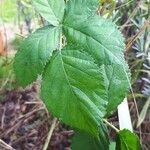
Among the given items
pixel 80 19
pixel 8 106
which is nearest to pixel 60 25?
pixel 80 19

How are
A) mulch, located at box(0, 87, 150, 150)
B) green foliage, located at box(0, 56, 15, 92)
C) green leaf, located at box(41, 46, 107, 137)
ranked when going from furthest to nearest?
green foliage, located at box(0, 56, 15, 92)
mulch, located at box(0, 87, 150, 150)
green leaf, located at box(41, 46, 107, 137)

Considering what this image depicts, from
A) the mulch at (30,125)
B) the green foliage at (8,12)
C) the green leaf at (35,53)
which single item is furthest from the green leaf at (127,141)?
the green foliage at (8,12)

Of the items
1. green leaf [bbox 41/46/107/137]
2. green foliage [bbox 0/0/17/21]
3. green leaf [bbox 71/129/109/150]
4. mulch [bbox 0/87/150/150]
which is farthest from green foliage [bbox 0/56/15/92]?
green leaf [bbox 41/46/107/137]

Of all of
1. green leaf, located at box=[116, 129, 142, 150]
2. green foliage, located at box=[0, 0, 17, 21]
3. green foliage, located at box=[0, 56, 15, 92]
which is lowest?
green foliage, located at box=[0, 56, 15, 92]

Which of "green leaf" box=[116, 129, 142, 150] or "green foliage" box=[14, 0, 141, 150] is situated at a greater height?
"green foliage" box=[14, 0, 141, 150]

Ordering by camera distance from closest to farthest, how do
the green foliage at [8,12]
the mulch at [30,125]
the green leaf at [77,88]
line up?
1. the green leaf at [77,88]
2. the mulch at [30,125]
3. the green foliage at [8,12]

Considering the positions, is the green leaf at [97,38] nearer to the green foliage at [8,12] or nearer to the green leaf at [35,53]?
the green leaf at [35,53]

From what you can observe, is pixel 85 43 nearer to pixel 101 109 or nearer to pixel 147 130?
pixel 101 109

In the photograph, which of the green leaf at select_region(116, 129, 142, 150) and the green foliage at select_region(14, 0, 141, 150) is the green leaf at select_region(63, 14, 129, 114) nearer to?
the green foliage at select_region(14, 0, 141, 150)
